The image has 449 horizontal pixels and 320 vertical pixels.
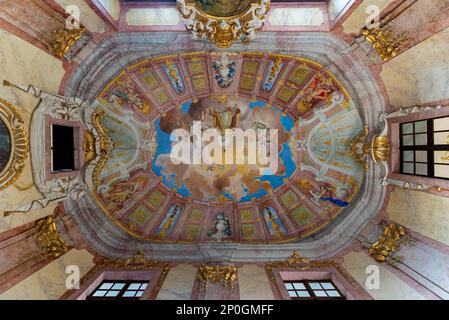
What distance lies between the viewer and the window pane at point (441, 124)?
7.14m

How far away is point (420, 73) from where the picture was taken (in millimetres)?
7750

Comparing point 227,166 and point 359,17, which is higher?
point 359,17

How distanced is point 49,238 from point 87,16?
22.0 feet

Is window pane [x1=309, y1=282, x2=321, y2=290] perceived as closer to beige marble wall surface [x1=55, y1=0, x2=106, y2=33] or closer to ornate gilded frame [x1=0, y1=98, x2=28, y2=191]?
ornate gilded frame [x1=0, y1=98, x2=28, y2=191]

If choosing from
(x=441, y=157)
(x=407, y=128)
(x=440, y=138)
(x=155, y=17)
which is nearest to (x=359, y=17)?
(x=407, y=128)

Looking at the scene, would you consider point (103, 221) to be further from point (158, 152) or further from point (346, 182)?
point (346, 182)

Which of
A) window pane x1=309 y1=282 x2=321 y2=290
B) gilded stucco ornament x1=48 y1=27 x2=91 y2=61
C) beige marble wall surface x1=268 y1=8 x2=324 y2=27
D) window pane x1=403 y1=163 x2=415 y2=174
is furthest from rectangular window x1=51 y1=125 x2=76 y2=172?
window pane x1=403 y1=163 x2=415 y2=174

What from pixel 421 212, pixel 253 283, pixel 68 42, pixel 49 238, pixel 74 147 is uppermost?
pixel 68 42

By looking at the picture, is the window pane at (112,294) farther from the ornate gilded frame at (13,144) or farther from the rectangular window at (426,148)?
the rectangular window at (426,148)

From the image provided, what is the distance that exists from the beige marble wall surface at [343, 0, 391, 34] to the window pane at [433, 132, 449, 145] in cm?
395

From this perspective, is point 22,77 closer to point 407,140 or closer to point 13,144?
point 13,144

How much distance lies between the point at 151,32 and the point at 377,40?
24.0ft

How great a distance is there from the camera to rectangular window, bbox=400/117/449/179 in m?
7.24

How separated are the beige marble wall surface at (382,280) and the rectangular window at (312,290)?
2.63ft
